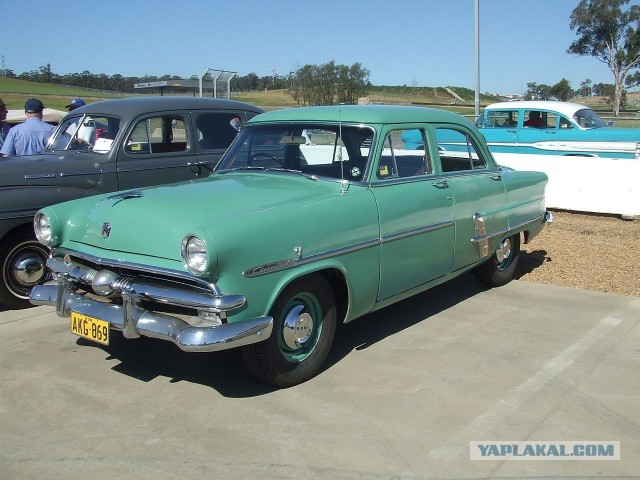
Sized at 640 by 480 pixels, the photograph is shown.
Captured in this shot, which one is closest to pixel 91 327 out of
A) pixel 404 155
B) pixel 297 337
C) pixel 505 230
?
pixel 297 337

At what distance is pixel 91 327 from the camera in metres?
3.81

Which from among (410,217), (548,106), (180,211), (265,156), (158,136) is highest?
(548,106)

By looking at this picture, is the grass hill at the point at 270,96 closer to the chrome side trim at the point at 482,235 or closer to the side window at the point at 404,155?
the chrome side trim at the point at 482,235

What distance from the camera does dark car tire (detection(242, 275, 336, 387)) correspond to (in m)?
3.72

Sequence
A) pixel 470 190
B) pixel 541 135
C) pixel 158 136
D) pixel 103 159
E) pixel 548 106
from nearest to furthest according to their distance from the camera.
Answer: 1. pixel 470 190
2. pixel 103 159
3. pixel 158 136
4. pixel 541 135
5. pixel 548 106

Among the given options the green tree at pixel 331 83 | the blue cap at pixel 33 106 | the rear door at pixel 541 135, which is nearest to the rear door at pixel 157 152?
the blue cap at pixel 33 106

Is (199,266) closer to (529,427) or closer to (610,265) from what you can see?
(529,427)

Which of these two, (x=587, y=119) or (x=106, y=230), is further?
(x=587, y=119)

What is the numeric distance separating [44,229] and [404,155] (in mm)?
2617

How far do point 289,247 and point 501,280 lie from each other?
333 centimetres

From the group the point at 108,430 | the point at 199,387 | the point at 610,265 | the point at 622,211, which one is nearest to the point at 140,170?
the point at 199,387

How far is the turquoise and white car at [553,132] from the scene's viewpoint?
13039 millimetres

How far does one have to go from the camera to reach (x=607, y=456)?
127 inches

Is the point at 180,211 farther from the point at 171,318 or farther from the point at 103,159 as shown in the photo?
the point at 103,159
